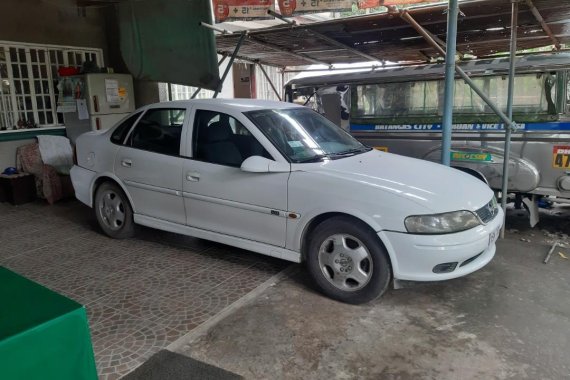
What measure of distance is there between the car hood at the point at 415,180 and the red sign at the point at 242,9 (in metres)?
3.85

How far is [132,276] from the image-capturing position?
4191 millimetres

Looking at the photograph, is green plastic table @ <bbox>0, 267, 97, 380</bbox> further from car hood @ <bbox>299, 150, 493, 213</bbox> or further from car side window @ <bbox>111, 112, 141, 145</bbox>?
car side window @ <bbox>111, 112, 141, 145</bbox>

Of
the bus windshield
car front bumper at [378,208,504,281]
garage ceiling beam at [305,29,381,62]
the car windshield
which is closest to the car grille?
car front bumper at [378,208,504,281]

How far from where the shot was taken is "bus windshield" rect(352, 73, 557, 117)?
196 inches

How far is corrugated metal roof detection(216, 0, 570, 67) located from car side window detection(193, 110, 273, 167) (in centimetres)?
202

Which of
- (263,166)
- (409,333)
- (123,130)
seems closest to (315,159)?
(263,166)

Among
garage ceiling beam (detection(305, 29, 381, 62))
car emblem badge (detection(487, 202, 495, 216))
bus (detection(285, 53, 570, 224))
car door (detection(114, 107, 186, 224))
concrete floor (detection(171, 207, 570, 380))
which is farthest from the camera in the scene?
garage ceiling beam (detection(305, 29, 381, 62))

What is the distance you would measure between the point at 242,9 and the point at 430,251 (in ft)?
17.4

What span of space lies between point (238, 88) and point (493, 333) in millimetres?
10968

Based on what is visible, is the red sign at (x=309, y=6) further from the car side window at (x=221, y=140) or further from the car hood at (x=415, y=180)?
the car hood at (x=415, y=180)

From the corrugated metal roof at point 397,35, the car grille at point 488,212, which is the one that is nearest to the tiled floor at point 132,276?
the car grille at point 488,212

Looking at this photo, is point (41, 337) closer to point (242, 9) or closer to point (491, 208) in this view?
point (491, 208)

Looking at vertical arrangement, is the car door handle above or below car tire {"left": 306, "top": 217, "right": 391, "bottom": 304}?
above

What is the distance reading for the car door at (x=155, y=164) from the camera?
447cm
